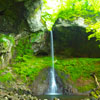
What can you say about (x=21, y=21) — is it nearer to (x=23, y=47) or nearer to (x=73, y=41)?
(x=23, y=47)

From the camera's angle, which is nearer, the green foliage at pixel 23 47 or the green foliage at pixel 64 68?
the green foliage at pixel 64 68

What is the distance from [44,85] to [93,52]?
959 centimetres

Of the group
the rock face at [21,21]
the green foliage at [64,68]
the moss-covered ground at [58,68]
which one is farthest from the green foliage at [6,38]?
the green foliage at [64,68]

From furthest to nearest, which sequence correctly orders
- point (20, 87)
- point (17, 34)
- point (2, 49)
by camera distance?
point (17, 34) → point (2, 49) → point (20, 87)

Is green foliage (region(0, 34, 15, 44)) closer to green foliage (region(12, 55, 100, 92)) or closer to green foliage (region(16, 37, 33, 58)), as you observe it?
green foliage (region(16, 37, 33, 58))

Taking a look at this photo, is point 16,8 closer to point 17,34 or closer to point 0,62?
point 17,34

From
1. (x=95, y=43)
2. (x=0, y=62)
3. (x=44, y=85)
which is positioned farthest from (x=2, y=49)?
(x=95, y=43)

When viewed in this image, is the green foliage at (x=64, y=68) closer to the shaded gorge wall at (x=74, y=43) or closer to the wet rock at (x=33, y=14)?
the shaded gorge wall at (x=74, y=43)

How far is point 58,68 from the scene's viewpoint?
1880 cm

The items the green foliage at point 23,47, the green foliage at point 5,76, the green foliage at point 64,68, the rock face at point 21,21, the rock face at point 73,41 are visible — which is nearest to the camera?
the green foliage at point 5,76

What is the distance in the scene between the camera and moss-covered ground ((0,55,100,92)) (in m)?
16.3

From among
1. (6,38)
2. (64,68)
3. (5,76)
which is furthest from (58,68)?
(6,38)

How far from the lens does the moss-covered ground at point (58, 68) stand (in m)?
16.3

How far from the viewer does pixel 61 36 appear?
21.4 metres
